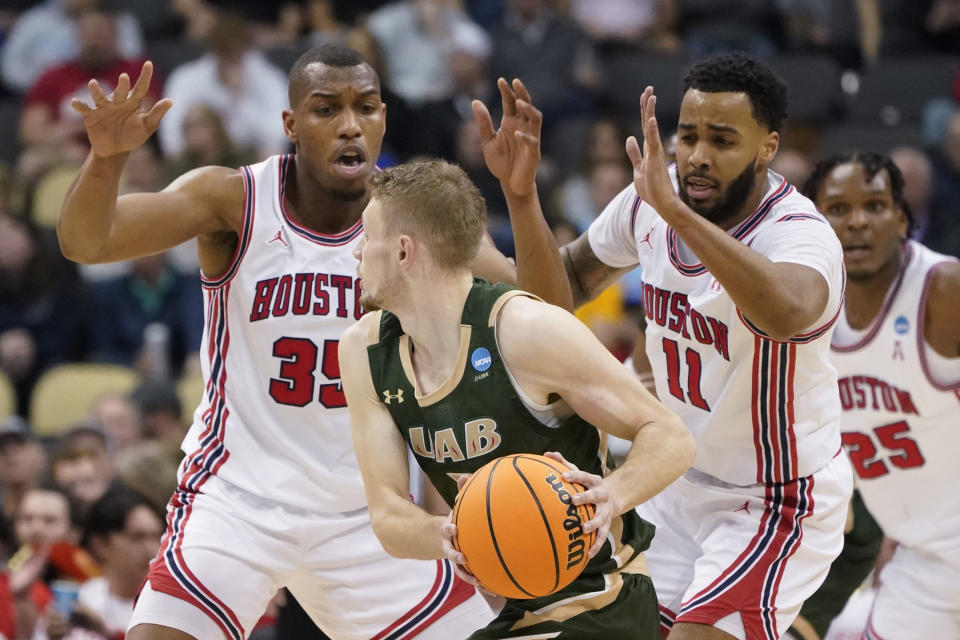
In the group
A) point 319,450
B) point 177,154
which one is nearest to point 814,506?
point 319,450

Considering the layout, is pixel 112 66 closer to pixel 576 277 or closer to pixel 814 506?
pixel 576 277

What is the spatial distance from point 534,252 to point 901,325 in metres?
1.65

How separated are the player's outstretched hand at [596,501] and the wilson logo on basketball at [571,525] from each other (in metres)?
0.02

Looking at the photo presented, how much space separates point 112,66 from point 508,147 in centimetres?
780

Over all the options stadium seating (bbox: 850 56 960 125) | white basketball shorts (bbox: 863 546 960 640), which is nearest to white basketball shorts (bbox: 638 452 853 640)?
white basketball shorts (bbox: 863 546 960 640)

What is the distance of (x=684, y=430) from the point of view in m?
3.92

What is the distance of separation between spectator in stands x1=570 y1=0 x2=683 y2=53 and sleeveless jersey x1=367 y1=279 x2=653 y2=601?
359 inches

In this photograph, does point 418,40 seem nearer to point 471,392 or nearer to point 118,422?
point 118,422

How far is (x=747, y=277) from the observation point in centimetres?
431

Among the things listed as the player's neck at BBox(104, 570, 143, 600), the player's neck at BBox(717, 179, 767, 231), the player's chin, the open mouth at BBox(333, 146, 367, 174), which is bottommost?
the player's neck at BBox(104, 570, 143, 600)

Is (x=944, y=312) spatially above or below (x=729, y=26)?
below

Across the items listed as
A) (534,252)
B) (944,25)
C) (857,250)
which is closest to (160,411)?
(534,252)

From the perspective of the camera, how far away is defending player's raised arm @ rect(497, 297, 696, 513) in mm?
3820

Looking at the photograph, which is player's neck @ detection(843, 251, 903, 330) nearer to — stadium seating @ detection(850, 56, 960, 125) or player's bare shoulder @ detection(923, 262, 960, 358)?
player's bare shoulder @ detection(923, 262, 960, 358)
